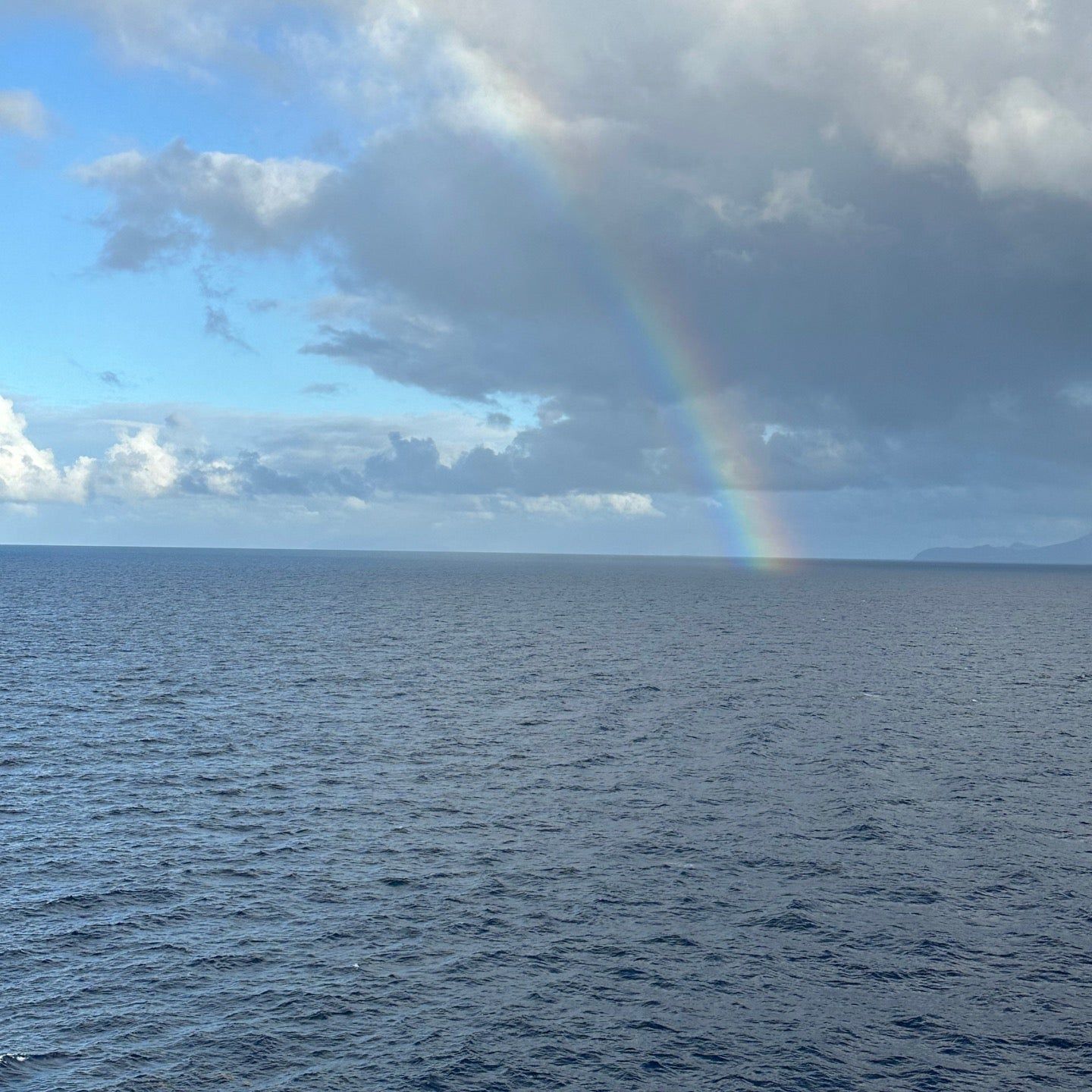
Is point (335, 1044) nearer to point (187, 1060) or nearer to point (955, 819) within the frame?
point (187, 1060)

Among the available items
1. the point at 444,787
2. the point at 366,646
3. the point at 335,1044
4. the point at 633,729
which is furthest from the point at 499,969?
the point at 366,646

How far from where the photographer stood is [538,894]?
49531mm

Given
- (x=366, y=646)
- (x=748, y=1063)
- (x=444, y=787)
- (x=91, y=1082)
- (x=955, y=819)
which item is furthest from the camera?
(x=366, y=646)

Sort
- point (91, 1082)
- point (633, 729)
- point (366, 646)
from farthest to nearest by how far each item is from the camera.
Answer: point (366, 646) → point (633, 729) → point (91, 1082)

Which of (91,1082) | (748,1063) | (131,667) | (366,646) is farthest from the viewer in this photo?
(366,646)

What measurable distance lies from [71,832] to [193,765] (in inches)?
629

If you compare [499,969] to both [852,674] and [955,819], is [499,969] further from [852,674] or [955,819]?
[852,674]

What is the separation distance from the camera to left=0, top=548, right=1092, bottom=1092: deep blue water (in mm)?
35656

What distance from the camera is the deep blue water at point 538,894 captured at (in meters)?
35.7

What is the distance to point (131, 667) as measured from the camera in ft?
391

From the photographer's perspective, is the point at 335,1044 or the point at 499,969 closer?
the point at 335,1044

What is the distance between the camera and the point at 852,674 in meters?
126

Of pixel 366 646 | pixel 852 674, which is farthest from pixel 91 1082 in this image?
pixel 366 646

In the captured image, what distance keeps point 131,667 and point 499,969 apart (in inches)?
3666
